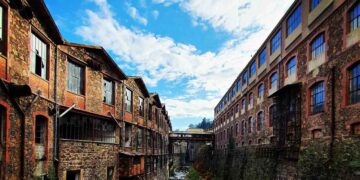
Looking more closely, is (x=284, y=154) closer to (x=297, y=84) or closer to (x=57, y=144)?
(x=297, y=84)

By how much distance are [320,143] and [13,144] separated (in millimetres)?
13070

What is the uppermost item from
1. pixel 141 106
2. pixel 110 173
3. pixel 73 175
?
pixel 141 106

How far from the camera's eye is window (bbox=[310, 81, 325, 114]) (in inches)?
598

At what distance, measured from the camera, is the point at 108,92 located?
63.8 ft

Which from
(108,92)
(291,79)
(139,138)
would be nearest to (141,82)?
Result: (139,138)

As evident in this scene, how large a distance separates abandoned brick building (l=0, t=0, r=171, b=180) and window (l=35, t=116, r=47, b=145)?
40mm

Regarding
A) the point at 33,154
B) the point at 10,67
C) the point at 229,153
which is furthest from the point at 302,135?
the point at 229,153

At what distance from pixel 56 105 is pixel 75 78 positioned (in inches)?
96.4

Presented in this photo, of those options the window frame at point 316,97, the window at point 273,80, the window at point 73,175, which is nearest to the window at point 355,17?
the window frame at point 316,97

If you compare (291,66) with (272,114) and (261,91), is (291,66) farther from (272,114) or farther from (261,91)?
(261,91)

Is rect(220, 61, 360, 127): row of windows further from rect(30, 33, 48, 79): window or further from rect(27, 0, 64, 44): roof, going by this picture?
→ rect(30, 33, 48, 79): window

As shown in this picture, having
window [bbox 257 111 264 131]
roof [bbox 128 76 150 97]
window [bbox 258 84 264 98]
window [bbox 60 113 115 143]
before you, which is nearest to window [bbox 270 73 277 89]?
window [bbox 258 84 264 98]

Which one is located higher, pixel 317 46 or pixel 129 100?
pixel 317 46

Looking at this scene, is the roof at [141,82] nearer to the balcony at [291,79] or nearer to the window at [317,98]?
the balcony at [291,79]
